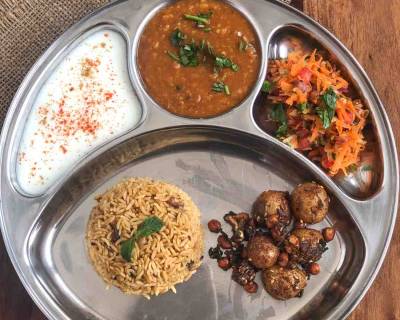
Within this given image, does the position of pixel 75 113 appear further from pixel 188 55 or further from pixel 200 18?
pixel 200 18

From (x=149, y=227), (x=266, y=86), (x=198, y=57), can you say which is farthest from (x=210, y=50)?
(x=149, y=227)

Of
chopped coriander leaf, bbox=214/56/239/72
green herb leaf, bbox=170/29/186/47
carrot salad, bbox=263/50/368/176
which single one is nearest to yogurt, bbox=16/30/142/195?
green herb leaf, bbox=170/29/186/47

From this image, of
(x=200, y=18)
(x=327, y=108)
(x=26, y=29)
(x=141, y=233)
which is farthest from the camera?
(x=26, y=29)

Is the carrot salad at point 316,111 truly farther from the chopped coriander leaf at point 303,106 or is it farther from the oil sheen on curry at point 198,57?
the oil sheen on curry at point 198,57

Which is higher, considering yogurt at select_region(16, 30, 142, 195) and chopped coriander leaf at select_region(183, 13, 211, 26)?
chopped coriander leaf at select_region(183, 13, 211, 26)

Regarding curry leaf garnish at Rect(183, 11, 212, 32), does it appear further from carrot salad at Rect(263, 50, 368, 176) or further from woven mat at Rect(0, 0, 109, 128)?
woven mat at Rect(0, 0, 109, 128)

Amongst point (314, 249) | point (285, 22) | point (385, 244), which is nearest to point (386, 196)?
point (385, 244)
